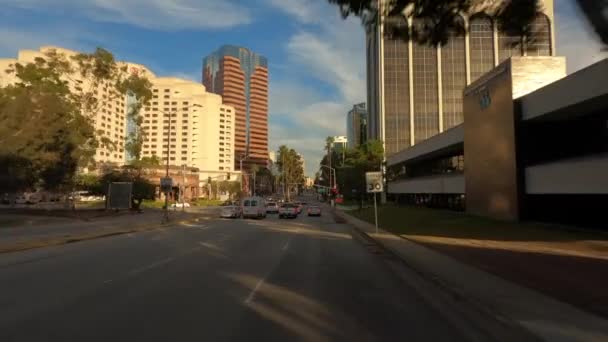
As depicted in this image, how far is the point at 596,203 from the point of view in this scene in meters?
27.5

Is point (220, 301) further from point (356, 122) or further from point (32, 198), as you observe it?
point (356, 122)

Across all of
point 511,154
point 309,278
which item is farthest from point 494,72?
point 309,278

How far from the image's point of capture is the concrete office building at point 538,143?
78.8ft

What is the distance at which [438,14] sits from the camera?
886cm

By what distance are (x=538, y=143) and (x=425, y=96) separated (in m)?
76.5

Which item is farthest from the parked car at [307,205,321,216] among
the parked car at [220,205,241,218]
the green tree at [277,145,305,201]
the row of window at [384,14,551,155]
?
the green tree at [277,145,305,201]

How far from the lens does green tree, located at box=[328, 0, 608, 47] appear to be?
26.1 ft

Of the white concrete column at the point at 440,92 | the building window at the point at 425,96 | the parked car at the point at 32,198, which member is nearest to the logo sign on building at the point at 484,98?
the building window at the point at 425,96

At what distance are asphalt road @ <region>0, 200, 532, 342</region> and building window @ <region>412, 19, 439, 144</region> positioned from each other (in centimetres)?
9184

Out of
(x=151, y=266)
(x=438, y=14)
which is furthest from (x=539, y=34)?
(x=151, y=266)

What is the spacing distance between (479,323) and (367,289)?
3.14 metres

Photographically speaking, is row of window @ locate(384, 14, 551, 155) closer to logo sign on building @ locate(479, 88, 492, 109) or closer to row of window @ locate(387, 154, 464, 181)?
row of window @ locate(387, 154, 464, 181)

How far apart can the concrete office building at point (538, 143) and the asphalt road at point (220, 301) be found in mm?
14126

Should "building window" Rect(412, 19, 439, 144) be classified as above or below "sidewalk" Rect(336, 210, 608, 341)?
above
